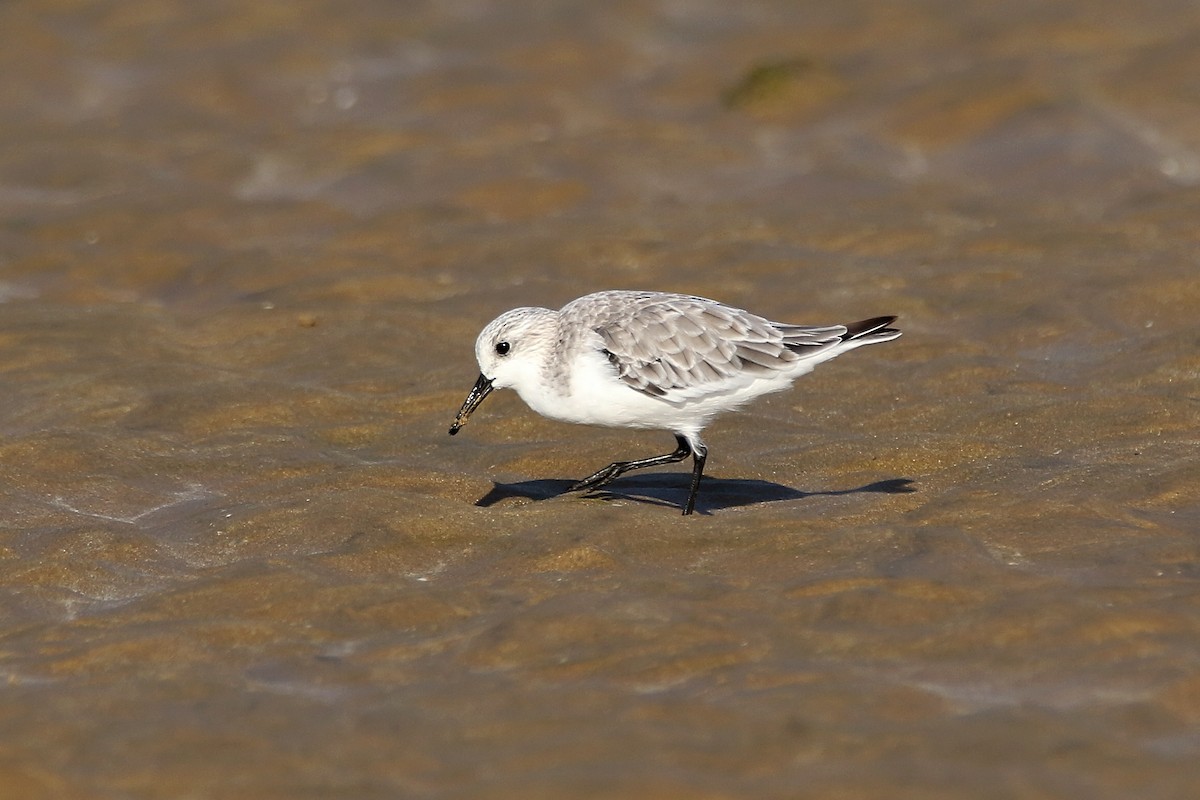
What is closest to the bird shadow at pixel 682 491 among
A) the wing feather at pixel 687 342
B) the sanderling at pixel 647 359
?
the sanderling at pixel 647 359

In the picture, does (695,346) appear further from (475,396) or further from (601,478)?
(475,396)

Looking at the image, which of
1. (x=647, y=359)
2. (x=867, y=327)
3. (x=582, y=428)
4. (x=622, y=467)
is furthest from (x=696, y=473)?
(x=582, y=428)

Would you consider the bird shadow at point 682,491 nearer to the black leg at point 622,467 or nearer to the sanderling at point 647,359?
the black leg at point 622,467

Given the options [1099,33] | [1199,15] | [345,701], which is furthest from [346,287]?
[1199,15]

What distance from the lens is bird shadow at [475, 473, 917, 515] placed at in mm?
9648

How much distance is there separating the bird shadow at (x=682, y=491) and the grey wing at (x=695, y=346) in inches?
27.4

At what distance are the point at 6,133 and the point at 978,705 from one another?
14.1m

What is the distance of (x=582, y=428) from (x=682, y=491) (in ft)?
3.91

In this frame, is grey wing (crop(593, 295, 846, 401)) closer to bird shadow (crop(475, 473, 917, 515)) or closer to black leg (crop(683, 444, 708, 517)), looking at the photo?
black leg (crop(683, 444, 708, 517))

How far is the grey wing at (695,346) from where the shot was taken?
9461 mm

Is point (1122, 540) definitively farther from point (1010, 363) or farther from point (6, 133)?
point (6, 133)

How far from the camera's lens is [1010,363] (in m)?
11.8

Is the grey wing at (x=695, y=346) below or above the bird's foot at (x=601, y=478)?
above

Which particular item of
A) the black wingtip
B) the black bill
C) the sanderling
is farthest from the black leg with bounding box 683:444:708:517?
the black bill
